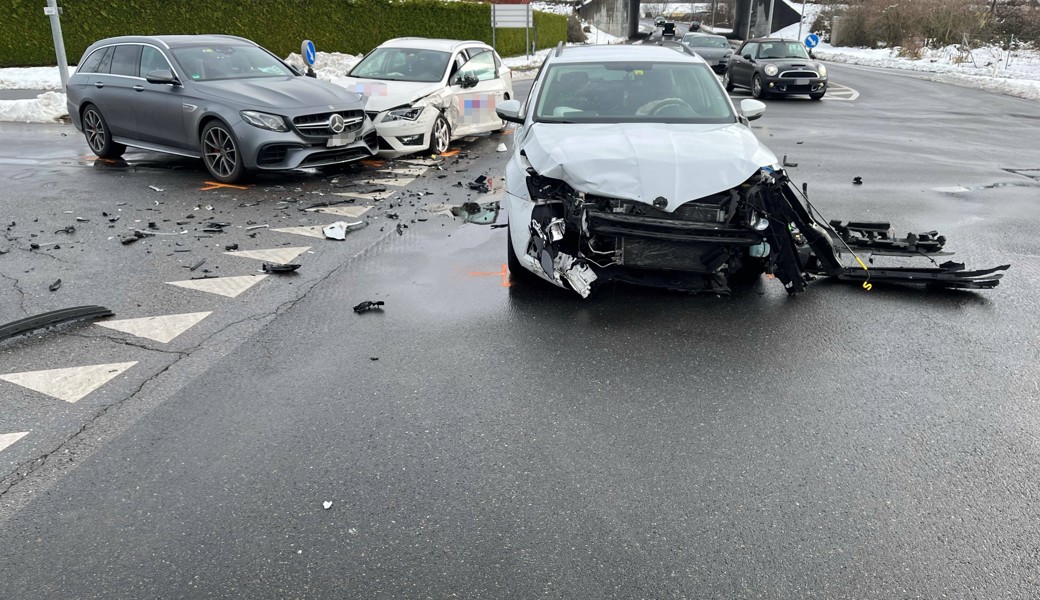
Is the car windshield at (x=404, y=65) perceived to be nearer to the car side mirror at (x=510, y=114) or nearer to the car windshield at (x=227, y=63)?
the car windshield at (x=227, y=63)

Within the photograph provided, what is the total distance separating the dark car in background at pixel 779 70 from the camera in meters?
20.8

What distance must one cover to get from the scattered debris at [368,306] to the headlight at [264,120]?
15.8 feet

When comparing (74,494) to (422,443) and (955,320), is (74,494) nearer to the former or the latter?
(422,443)

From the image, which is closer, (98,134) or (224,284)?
(224,284)

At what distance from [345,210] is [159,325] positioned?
3525 millimetres

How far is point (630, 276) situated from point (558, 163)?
3.29ft

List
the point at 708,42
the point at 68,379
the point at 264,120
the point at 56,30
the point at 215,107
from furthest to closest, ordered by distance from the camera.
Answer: the point at 708,42 → the point at 56,30 → the point at 215,107 → the point at 264,120 → the point at 68,379

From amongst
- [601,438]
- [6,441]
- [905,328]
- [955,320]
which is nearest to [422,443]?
[601,438]

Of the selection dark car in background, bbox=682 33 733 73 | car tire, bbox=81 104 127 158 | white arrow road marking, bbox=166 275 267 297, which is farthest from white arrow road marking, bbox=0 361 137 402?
dark car in background, bbox=682 33 733 73

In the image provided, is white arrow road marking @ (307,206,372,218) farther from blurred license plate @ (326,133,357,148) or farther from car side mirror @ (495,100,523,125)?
car side mirror @ (495,100,523,125)

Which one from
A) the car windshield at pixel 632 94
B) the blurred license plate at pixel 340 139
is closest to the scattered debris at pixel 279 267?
the car windshield at pixel 632 94

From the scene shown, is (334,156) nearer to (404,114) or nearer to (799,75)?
(404,114)

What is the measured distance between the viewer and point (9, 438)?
148 inches

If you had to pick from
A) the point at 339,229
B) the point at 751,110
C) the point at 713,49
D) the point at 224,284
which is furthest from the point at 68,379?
the point at 713,49
